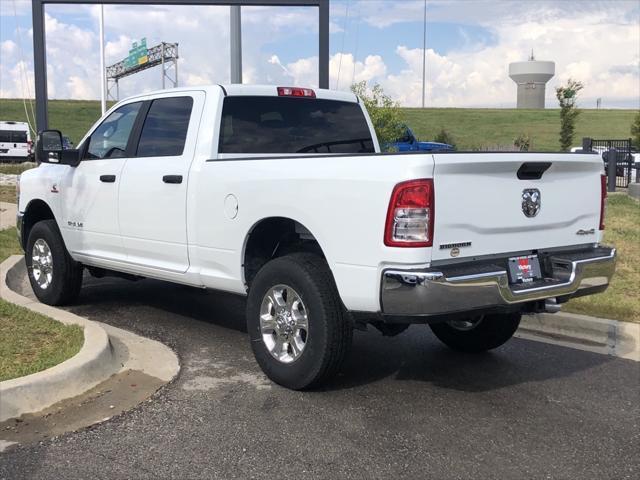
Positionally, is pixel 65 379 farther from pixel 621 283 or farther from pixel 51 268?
pixel 621 283

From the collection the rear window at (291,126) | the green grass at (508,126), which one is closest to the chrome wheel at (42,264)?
the rear window at (291,126)

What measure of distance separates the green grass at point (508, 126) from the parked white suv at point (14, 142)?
2660cm

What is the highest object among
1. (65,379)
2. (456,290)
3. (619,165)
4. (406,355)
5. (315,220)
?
(619,165)

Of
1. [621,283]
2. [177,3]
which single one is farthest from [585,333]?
[177,3]

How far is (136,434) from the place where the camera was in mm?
3977

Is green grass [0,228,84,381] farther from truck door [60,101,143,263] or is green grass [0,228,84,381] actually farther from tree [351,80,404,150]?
tree [351,80,404,150]

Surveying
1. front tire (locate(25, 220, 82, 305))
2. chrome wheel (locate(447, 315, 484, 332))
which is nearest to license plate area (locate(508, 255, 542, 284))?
chrome wheel (locate(447, 315, 484, 332))

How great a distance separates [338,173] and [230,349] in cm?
217

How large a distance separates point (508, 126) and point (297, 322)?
2488 inches

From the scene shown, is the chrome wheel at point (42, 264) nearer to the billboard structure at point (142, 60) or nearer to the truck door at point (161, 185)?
the truck door at point (161, 185)

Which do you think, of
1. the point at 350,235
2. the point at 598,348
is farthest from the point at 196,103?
the point at 598,348

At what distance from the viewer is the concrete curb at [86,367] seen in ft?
13.8

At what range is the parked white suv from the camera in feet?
107

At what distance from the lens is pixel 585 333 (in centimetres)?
635
